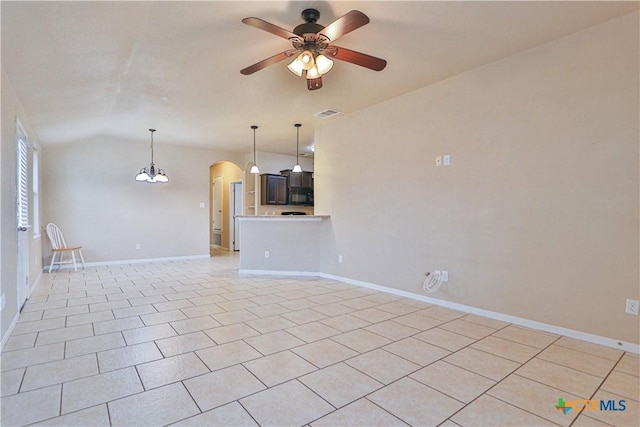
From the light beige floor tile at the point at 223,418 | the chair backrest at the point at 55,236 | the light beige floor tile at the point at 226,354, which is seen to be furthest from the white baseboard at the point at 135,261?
the light beige floor tile at the point at 223,418

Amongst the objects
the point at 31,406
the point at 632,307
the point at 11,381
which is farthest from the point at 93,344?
the point at 632,307

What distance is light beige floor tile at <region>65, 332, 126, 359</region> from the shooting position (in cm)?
238

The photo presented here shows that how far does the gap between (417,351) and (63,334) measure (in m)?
2.94

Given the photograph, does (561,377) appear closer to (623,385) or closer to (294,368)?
(623,385)

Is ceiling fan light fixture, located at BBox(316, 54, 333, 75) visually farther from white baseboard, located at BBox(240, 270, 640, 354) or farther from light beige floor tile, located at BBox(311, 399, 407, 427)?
white baseboard, located at BBox(240, 270, 640, 354)

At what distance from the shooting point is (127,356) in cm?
231

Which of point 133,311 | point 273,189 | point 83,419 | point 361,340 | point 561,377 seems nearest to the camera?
point 83,419

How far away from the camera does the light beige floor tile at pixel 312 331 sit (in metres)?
2.68

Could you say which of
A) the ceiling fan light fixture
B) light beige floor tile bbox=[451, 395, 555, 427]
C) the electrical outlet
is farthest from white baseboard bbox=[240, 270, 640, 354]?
the ceiling fan light fixture

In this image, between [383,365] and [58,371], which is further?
[383,365]

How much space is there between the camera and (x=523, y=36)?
2.68 meters

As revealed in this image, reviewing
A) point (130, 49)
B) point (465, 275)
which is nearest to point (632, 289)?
point (465, 275)

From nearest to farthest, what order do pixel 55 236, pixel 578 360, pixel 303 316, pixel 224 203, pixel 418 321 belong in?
pixel 578 360, pixel 418 321, pixel 303 316, pixel 55 236, pixel 224 203

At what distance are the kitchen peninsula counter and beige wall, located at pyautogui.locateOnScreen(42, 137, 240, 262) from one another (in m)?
2.46
